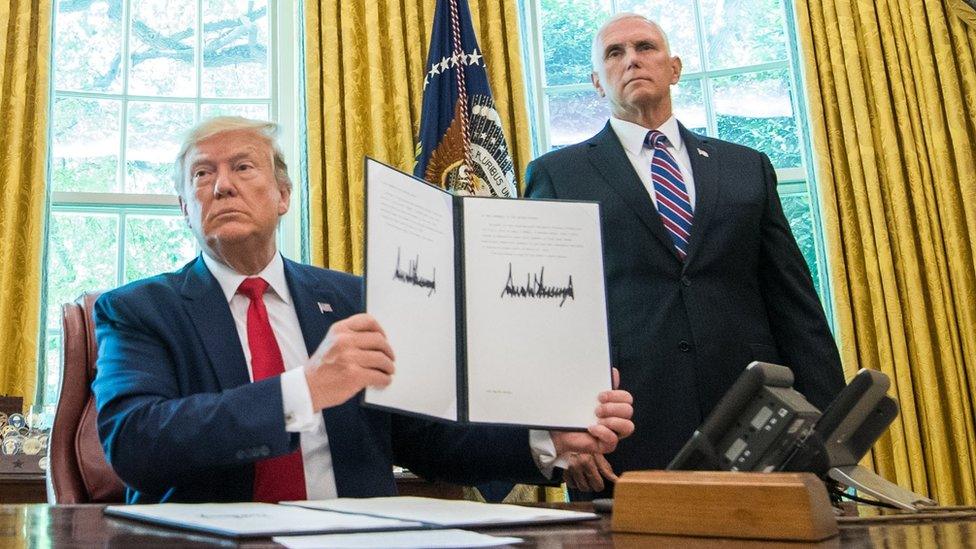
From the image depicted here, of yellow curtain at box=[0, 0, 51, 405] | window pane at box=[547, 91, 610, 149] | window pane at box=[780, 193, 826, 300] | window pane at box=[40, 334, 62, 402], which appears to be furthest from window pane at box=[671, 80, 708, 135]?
window pane at box=[40, 334, 62, 402]

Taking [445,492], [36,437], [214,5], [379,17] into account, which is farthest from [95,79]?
[445,492]

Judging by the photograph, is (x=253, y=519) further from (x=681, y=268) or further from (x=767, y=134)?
(x=767, y=134)

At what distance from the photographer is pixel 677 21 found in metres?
4.93

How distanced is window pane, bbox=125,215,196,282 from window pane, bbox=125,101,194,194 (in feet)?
0.44

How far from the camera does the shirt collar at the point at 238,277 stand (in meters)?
1.80

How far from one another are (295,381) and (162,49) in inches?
141

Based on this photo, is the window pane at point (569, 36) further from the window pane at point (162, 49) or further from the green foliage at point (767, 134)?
the window pane at point (162, 49)

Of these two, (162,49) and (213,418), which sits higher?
(162,49)

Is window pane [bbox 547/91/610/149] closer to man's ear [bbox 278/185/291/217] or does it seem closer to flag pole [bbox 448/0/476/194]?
flag pole [bbox 448/0/476/194]

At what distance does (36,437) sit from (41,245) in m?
1.16

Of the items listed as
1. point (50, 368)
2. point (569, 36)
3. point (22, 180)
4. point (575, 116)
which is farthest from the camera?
point (569, 36)

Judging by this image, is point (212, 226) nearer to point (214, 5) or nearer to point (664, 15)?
point (214, 5)

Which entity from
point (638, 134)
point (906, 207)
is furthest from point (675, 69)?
point (906, 207)

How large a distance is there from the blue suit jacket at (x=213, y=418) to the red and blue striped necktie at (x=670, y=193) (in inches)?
29.9
